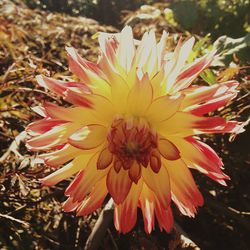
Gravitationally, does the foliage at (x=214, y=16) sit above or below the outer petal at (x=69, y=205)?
above

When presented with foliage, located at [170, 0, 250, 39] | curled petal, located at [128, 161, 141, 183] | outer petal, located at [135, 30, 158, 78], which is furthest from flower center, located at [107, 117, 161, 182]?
foliage, located at [170, 0, 250, 39]

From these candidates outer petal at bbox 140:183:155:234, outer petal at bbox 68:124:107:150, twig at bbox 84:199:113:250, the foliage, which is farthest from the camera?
the foliage

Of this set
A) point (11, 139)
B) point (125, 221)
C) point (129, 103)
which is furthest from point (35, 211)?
point (129, 103)

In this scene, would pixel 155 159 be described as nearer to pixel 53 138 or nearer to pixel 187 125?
pixel 187 125

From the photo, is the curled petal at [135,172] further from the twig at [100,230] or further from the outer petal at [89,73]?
the twig at [100,230]

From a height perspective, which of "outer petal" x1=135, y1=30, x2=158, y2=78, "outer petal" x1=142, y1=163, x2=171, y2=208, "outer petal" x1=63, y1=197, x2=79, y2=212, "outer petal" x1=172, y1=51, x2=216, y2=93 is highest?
"outer petal" x1=135, y1=30, x2=158, y2=78

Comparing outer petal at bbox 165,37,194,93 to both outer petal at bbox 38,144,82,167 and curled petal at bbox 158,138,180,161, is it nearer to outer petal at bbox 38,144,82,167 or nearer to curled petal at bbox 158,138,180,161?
curled petal at bbox 158,138,180,161

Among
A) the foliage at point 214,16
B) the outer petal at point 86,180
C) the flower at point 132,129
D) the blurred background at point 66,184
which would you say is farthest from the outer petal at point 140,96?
the foliage at point 214,16
